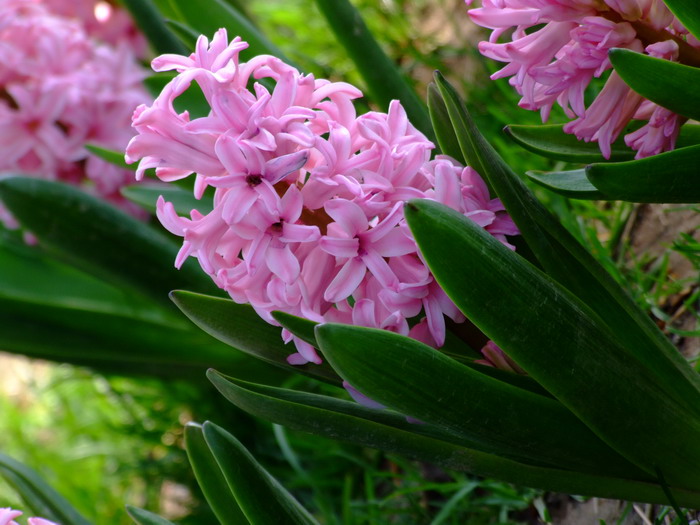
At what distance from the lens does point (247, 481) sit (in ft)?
2.08

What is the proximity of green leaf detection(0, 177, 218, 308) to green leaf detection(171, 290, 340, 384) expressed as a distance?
1.44 ft

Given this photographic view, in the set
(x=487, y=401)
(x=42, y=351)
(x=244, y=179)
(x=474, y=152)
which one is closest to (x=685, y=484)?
(x=487, y=401)

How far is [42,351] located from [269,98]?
0.83 m

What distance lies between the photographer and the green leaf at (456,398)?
0.56 m

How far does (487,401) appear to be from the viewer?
59cm

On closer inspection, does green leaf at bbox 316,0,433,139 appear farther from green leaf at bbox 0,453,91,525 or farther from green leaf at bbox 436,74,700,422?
green leaf at bbox 0,453,91,525

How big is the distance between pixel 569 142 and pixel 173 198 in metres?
0.55

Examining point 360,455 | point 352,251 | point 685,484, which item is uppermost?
point 352,251

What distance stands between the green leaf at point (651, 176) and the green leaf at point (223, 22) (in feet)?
1.53

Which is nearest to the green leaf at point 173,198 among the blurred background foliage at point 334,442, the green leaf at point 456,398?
the blurred background foliage at point 334,442

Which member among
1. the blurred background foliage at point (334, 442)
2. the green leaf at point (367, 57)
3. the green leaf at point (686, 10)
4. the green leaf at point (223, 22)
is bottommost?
the blurred background foliage at point (334, 442)

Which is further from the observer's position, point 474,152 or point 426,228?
point 474,152

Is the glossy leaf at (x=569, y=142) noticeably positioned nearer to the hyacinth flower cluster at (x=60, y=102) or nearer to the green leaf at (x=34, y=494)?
the green leaf at (x=34, y=494)

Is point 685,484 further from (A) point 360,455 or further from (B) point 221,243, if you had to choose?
(A) point 360,455
